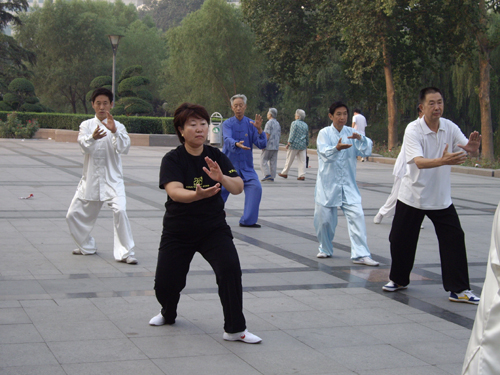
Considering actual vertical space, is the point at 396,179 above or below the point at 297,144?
below

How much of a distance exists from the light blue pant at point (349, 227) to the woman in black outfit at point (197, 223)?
2675mm

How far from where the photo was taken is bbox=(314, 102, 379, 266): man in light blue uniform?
670 centimetres

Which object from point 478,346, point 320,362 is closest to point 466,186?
point 320,362

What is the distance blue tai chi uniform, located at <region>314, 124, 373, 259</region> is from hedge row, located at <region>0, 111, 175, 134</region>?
22281 mm

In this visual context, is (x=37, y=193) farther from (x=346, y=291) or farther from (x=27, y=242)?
(x=346, y=291)

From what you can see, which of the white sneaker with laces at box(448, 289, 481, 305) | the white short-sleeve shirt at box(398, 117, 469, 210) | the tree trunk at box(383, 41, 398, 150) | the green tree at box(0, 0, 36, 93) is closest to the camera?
the white sneaker with laces at box(448, 289, 481, 305)

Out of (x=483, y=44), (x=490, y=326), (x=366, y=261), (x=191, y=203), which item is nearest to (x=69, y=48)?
(x=483, y=44)

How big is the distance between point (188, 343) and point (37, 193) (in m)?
7.87

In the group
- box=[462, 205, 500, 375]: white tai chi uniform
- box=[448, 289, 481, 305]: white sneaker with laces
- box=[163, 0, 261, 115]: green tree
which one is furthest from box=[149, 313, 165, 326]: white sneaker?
box=[163, 0, 261, 115]: green tree

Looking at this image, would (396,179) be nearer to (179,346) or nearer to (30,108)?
(179,346)

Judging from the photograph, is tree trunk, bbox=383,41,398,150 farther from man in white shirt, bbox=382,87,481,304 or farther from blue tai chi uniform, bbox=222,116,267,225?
man in white shirt, bbox=382,87,481,304

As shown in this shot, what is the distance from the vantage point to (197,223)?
13.8ft

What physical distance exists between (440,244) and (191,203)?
2348 mm

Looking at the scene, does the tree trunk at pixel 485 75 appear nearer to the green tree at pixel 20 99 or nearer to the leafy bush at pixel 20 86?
the green tree at pixel 20 99
